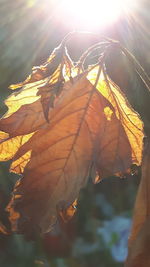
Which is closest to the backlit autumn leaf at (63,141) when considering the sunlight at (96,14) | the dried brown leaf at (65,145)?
the dried brown leaf at (65,145)

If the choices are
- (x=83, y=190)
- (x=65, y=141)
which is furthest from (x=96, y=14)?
(x=65, y=141)

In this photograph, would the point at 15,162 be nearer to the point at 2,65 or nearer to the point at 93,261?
the point at 93,261

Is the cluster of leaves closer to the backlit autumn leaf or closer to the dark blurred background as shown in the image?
the backlit autumn leaf

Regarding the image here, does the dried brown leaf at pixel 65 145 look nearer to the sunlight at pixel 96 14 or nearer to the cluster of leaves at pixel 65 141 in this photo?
the cluster of leaves at pixel 65 141

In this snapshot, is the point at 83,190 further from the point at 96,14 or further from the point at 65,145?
the point at 65,145

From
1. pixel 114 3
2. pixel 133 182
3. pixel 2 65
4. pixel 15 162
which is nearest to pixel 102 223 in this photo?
pixel 133 182

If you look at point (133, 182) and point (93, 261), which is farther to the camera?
point (133, 182)

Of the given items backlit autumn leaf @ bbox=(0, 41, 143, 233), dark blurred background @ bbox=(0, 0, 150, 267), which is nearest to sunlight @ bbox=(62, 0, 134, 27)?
dark blurred background @ bbox=(0, 0, 150, 267)
